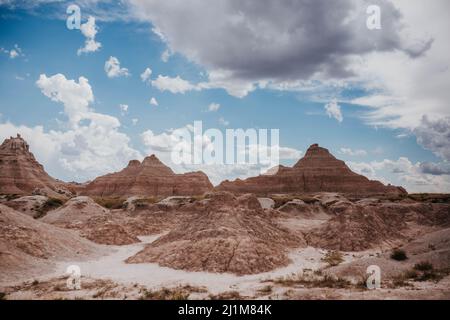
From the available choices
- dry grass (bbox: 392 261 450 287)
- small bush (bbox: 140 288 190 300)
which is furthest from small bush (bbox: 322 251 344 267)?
small bush (bbox: 140 288 190 300)

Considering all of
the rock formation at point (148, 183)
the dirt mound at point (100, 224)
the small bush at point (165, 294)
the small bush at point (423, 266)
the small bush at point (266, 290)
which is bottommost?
the small bush at point (165, 294)

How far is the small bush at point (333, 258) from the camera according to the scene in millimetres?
20569

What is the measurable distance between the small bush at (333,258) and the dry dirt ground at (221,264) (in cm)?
7

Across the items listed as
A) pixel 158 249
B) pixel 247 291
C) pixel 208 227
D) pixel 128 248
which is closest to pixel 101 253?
pixel 128 248

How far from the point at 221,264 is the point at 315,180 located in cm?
9368

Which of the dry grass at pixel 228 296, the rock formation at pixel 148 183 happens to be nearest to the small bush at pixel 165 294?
the dry grass at pixel 228 296

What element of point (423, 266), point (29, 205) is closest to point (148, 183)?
point (29, 205)

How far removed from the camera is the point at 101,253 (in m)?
24.0

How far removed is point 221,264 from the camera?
18000 millimetres

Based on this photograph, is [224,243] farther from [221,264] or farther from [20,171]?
[20,171]

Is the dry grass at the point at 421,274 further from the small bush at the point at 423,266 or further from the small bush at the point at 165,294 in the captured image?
the small bush at the point at 165,294

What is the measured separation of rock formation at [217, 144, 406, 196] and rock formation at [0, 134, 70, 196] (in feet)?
190

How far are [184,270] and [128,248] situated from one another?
35.5ft

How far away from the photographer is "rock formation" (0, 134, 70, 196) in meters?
83.4
